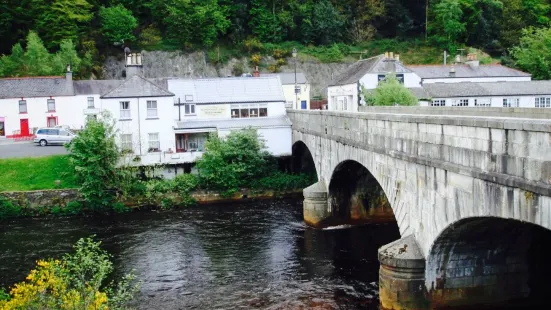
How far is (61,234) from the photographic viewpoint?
112 feet

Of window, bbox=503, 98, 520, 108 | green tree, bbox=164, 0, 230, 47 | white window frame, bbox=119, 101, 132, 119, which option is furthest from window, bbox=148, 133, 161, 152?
green tree, bbox=164, 0, 230, 47

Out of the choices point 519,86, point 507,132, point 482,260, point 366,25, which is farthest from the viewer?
point 366,25

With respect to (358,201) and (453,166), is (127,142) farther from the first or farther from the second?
(453,166)

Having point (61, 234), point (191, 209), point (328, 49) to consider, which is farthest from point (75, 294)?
point (328, 49)

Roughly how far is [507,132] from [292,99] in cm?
5502

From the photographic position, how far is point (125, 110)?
46219 millimetres

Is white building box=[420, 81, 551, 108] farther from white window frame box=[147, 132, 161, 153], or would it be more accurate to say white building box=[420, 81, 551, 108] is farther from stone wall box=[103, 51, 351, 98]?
white window frame box=[147, 132, 161, 153]

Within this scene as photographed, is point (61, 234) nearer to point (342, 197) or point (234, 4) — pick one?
point (342, 197)

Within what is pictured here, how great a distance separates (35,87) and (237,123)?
78.7 ft

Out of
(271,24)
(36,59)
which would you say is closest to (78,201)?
(36,59)

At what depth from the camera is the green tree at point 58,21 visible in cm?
7225

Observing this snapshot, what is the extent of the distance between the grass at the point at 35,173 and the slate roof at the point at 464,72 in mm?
35560

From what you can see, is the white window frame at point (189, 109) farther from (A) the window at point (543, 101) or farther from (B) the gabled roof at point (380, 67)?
(A) the window at point (543, 101)

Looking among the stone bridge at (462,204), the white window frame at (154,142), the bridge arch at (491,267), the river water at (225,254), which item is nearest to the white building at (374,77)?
the white window frame at (154,142)
